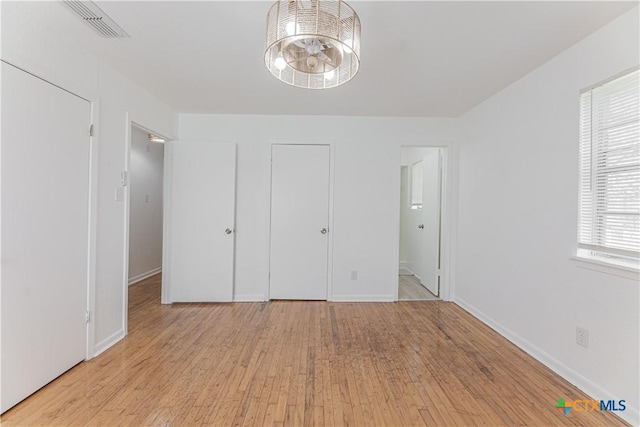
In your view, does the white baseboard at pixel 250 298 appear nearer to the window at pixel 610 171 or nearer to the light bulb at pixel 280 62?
the light bulb at pixel 280 62

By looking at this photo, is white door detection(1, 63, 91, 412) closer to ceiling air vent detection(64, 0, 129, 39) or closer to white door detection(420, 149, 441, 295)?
ceiling air vent detection(64, 0, 129, 39)

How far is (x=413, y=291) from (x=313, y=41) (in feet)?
12.0

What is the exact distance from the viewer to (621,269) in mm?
1671

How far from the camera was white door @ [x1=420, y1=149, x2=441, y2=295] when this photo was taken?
3.90 m

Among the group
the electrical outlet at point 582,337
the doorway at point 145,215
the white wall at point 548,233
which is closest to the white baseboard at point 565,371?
the white wall at point 548,233

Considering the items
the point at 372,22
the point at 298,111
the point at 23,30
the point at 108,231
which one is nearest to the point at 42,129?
the point at 23,30

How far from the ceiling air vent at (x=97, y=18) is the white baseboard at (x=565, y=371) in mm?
3792

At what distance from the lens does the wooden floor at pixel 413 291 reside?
3842 mm

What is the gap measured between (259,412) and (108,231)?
→ 1.90m

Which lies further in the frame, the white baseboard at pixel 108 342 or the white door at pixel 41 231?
the white baseboard at pixel 108 342

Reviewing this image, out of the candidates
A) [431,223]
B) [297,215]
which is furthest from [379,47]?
[431,223]

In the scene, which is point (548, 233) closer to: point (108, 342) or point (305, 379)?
point (305, 379)

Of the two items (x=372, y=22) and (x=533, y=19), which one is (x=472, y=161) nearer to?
(x=533, y=19)

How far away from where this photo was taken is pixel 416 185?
5020 mm
